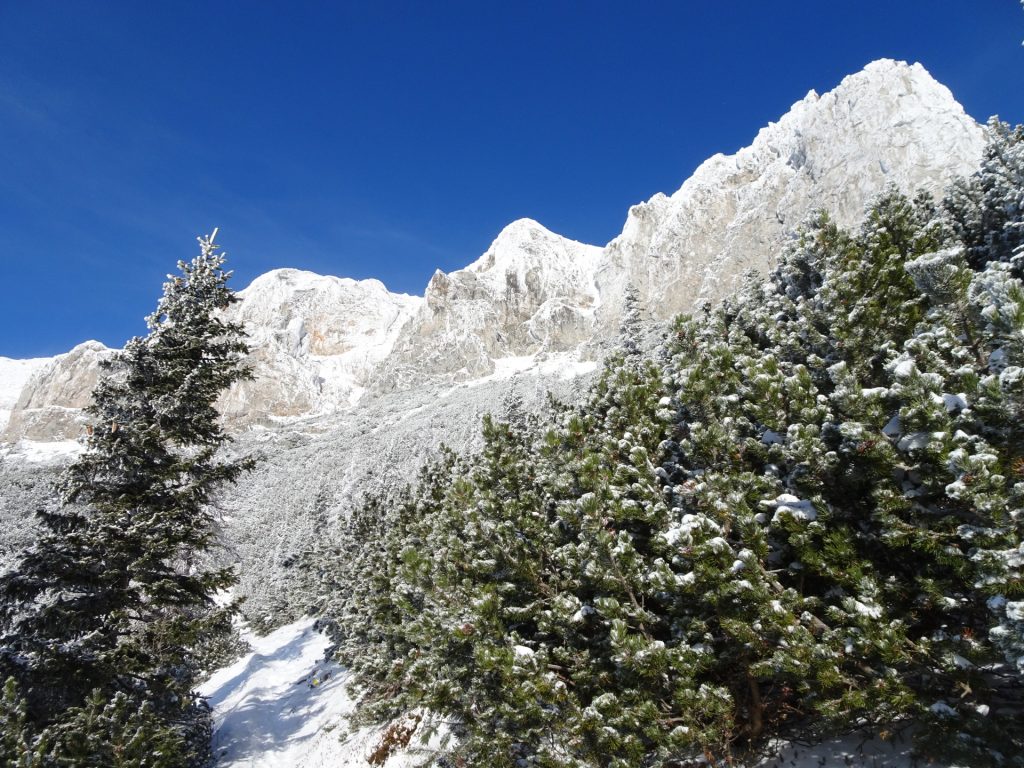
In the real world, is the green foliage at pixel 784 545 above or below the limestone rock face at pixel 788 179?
below

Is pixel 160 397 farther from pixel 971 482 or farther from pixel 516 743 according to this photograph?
pixel 971 482

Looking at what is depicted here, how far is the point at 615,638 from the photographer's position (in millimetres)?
5391

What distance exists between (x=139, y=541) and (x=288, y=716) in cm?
1256

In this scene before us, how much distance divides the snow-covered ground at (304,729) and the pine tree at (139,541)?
4.29 meters

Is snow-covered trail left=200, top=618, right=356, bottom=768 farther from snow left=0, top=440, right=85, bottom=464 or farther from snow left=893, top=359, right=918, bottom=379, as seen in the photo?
snow left=0, top=440, right=85, bottom=464

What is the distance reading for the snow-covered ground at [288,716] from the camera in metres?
14.5

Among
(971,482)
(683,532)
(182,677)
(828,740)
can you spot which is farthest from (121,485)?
(971,482)

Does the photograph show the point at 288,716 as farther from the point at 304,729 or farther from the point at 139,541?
the point at 139,541

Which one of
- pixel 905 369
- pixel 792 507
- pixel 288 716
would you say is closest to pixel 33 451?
pixel 288 716

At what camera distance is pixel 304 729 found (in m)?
17.8

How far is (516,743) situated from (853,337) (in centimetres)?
679

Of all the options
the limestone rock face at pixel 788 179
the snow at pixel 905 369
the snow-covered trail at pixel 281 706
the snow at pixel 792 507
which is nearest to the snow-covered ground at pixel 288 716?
the snow-covered trail at pixel 281 706

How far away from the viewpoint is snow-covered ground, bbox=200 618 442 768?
1449cm

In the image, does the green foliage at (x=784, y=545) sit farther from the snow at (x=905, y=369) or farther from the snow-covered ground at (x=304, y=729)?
the snow-covered ground at (x=304, y=729)
